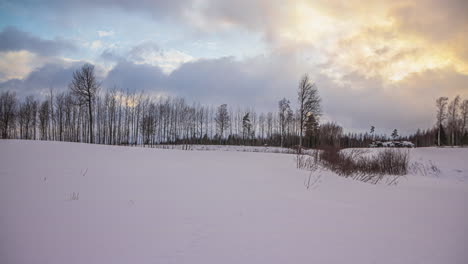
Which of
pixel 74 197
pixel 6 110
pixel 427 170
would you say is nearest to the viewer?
pixel 74 197

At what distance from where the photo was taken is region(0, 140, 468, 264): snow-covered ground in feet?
7.01

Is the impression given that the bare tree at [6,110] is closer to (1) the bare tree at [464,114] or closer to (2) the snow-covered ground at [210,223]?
(2) the snow-covered ground at [210,223]

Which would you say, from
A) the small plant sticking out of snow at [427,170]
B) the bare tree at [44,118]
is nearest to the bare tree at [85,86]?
the bare tree at [44,118]

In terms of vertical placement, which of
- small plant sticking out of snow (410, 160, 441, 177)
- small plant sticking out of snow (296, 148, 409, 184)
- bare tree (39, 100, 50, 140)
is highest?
bare tree (39, 100, 50, 140)

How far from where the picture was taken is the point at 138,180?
497 cm

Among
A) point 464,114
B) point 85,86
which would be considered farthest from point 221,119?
point 464,114

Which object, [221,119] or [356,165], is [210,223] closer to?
[356,165]

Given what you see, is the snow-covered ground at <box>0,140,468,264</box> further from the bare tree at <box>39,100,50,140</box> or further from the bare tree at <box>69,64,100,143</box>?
the bare tree at <box>39,100,50,140</box>

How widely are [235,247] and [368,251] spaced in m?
1.62

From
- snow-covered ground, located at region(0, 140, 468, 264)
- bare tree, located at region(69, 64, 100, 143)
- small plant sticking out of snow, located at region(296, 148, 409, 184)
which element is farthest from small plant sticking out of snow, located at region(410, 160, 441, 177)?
bare tree, located at region(69, 64, 100, 143)

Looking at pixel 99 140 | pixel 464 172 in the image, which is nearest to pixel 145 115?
pixel 99 140

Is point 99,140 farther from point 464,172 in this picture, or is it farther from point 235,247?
point 464,172

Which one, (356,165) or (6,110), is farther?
(6,110)

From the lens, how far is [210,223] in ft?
9.28
